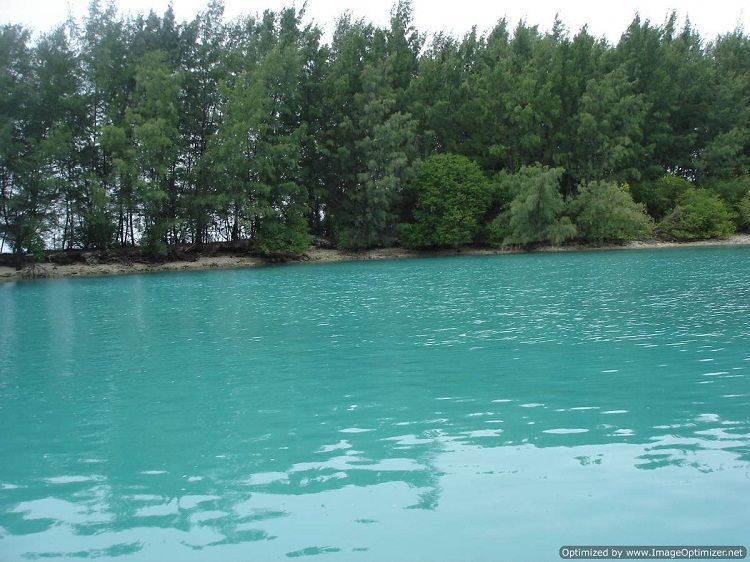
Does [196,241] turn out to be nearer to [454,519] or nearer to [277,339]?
[277,339]

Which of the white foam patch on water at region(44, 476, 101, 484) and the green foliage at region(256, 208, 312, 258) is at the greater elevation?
the green foliage at region(256, 208, 312, 258)

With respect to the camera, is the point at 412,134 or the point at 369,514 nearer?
the point at 369,514

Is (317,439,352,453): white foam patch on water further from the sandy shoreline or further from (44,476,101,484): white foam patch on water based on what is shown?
the sandy shoreline

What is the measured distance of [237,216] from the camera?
4369cm

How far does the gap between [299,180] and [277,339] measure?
34.9 metres

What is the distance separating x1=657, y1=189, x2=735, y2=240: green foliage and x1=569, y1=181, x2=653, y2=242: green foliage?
2.22m

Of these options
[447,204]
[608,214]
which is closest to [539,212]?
[608,214]

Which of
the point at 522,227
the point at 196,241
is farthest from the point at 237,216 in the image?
the point at 522,227

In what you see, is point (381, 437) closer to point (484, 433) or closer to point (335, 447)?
point (335, 447)

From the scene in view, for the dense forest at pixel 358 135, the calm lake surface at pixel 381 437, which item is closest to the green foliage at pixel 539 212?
the dense forest at pixel 358 135

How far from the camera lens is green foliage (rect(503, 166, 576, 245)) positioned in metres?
44.1

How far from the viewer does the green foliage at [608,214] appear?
4428cm

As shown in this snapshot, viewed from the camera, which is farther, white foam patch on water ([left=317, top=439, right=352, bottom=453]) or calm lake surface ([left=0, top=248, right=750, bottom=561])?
white foam patch on water ([left=317, top=439, right=352, bottom=453])

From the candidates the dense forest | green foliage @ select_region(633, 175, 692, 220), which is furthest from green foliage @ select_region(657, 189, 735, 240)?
green foliage @ select_region(633, 175, 692, 220)
